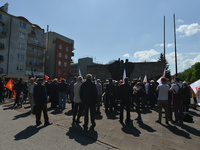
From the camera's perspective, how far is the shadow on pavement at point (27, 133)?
3.96 metres

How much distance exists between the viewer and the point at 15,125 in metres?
5.04

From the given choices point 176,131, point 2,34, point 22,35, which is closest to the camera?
point 176,131

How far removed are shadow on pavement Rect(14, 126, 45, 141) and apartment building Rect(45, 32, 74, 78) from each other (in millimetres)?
38648

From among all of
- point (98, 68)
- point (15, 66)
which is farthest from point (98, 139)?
point (15, 66)

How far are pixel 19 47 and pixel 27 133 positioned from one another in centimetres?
3465

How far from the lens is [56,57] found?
42.2m

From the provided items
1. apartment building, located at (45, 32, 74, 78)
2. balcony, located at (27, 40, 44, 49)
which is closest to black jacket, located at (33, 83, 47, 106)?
balcony, located at (27, 40, 44, 49)

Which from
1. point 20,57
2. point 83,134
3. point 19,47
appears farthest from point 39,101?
point 19,47

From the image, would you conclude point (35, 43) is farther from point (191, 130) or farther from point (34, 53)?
point (191, 130)

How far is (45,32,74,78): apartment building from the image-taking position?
42.4m

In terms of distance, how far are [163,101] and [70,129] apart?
3.80 metres

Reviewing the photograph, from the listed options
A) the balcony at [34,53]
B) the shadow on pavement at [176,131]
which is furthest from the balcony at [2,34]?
the shadow on pavement at [176,131]

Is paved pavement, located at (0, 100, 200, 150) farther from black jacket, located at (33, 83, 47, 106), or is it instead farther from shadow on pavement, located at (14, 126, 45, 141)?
black jacket, located at (33, 83, 47, 106)

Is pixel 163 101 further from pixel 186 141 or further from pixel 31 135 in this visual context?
pixel 31 135
